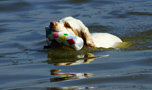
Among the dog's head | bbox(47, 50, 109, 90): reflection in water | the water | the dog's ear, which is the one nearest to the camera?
the water

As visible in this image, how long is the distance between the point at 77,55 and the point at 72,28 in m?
0.58

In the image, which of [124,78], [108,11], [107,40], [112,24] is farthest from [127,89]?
[108,11]

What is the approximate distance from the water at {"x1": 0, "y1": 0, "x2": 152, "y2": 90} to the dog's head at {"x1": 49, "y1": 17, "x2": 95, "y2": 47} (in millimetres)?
289

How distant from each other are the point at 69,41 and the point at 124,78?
1.95m

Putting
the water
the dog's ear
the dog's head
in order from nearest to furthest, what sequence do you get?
the water, the dog's head, the dog's ear

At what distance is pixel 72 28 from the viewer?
6895 millimetres

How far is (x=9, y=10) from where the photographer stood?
14.4 metres

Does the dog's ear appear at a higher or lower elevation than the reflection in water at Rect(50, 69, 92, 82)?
higher

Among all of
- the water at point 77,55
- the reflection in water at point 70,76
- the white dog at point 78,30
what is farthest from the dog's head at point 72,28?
the reflection in water at point 70,76

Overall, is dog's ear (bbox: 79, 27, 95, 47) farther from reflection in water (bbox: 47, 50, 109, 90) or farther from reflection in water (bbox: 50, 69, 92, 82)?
reflection in water (bbox: 50, 69, 92, 82)

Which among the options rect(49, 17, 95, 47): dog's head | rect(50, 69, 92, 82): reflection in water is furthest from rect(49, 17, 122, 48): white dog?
rect(50, 69, 92, 82): reflection in water

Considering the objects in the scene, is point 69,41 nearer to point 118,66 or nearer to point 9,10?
point 118,66

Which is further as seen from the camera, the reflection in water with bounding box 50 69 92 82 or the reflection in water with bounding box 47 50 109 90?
the reflection in water with bounding box 47 50 109 90

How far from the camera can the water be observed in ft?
16.3
